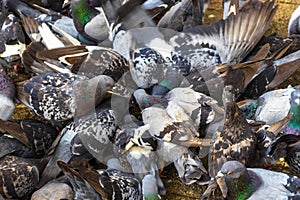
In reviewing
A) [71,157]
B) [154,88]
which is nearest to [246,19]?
[154,88]

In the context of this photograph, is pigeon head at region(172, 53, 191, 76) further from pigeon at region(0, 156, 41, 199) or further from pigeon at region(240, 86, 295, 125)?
pigeon at region(0, 156, 41, 199)

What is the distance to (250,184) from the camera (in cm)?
254

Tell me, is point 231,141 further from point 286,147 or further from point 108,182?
point 108,182

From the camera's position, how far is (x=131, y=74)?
335 cm

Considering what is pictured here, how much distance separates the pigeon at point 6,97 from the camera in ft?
10.5

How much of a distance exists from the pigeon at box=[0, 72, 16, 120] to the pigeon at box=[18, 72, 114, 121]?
110mm

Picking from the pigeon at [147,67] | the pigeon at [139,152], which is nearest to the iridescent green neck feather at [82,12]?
the pigeon at [147,67]

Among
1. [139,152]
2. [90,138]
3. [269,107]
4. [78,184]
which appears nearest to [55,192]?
[78,184]

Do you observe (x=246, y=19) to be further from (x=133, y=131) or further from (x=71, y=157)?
(x=71, y=157)

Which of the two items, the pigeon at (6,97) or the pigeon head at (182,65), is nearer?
the pigeon at (6,97)

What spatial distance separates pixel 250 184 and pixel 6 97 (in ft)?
5.17

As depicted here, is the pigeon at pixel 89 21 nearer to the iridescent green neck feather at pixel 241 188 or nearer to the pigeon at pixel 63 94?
the pigeon at pixel 63 94

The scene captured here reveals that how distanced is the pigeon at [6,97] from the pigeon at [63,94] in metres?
0.11

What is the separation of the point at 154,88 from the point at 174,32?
0.52 metres
